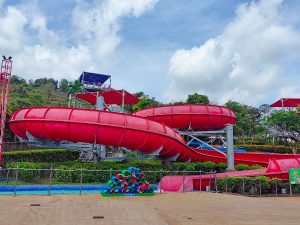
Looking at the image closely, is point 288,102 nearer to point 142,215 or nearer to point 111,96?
point 111,96

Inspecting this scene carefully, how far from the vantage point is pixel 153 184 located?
79.8 feet

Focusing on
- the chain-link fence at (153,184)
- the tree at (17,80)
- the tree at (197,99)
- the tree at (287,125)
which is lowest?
the chain-link fence at (153,184)

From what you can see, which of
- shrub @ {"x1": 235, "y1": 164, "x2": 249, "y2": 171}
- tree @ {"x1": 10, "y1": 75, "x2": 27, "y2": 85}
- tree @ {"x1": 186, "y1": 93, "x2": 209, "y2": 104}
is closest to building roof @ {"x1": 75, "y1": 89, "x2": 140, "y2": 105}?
shrub @ {"x1": 235, "y1": 164, "x2": 249, "y2": 171}

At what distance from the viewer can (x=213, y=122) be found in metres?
32.6

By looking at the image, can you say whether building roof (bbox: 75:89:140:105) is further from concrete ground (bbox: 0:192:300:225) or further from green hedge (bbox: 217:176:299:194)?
concrete ground (bbox: 0:192:300:225)

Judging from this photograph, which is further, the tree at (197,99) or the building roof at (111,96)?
the tree at (197,99)

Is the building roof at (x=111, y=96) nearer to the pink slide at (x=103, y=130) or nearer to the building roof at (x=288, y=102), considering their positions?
the pink slide at (x=103, y=130)

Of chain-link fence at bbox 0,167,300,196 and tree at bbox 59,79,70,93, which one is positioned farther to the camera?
tree at bbox 59,79,70,93

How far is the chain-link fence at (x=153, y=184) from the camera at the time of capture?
66.7ft

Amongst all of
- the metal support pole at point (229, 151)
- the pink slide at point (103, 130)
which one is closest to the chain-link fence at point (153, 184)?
the pink slide at point (103, 130)

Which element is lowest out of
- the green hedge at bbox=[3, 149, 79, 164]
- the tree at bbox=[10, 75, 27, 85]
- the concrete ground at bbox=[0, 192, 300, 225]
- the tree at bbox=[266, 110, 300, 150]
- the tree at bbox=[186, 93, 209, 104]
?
the concrete ground at bbox=[0, 192, 300, 225]

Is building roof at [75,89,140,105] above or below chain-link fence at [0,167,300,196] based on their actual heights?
above

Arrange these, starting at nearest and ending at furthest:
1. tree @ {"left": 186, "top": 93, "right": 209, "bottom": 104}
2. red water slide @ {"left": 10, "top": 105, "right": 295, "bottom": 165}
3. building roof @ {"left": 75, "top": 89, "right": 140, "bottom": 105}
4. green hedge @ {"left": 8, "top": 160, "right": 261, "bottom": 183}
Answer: red water slide @ {"left": 10, "top": 105, "right": 295, "bottom": 165} → green hedge @ {"left": 8, "top": 160, "right": 261, "bottom": 183} → building roof @ {"left": 75, "top": 89, "right": 140, "bottom": 105} → tree @ {"left": 186, "top": 93, "right": 209, "bottom": 104}

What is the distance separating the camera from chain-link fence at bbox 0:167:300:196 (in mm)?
20345
